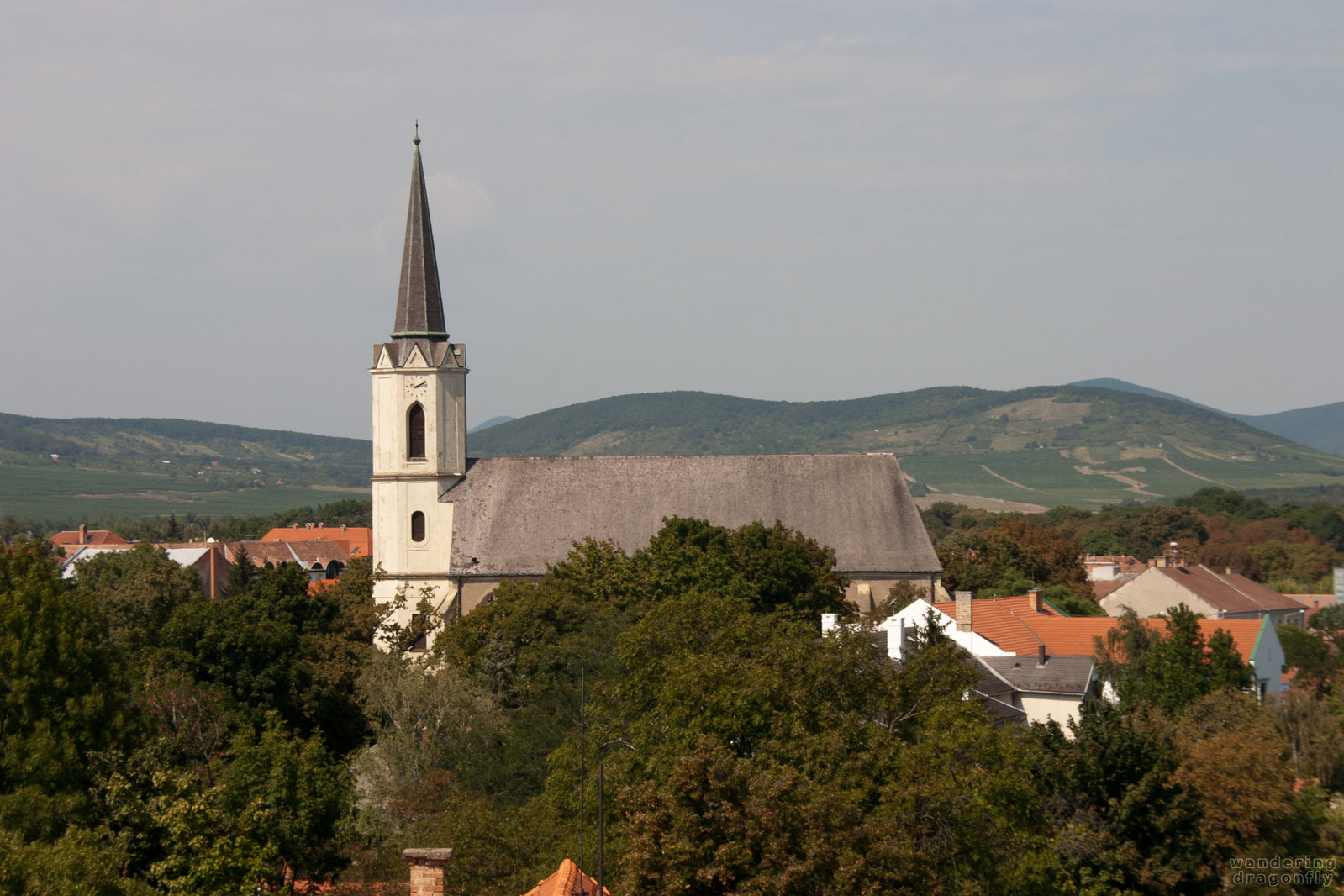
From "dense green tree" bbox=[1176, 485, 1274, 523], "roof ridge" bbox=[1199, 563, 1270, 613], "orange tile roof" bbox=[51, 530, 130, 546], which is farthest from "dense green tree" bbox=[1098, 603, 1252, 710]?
"dense green tree" bbox=[1176, 485, 1274, 523]

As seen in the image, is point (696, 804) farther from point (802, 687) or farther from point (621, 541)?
point (621, 541)

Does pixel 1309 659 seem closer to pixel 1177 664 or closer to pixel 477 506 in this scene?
pixel 1177 664

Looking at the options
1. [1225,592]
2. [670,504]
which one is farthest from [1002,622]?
[1225,592]

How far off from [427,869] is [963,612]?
24696 mm

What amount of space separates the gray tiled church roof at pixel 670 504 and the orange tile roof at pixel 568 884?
30139 millimetres

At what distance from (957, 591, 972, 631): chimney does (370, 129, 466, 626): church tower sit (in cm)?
1815

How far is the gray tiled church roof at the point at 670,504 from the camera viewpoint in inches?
1954

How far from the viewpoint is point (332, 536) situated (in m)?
134

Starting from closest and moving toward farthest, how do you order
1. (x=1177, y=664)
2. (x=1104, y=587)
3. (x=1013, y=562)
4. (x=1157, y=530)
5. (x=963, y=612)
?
(x=1177, y=664)
(x=963, y=612)
(x=1013, y=562)
(x=1104, y=587)
(x=1157, y=530)

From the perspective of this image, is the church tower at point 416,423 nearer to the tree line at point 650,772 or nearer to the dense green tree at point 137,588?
the dense green tree at point 137,588

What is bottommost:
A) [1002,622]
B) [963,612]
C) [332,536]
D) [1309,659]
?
[1309,659]

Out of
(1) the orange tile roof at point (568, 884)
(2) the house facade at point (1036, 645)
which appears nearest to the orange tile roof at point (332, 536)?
(2) the house facade at point (1036, 645)

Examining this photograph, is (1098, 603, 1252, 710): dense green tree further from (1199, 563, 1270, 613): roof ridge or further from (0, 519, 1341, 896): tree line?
(1199, 563, 1270, 613): roof ridge

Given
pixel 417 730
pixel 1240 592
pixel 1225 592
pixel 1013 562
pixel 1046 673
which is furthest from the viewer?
pixel 1240 592
